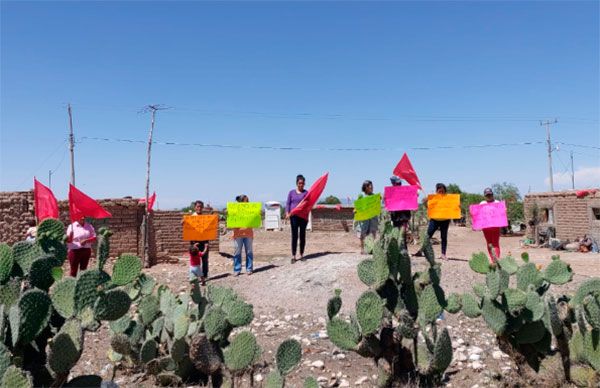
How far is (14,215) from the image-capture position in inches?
442

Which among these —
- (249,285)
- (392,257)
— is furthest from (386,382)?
(249,285)

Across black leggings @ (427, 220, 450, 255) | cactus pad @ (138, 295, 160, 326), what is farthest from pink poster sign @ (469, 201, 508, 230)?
cactus pad @ (138, 295, 160, 326)

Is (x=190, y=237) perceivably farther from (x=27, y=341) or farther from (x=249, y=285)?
(x=27, y=341)

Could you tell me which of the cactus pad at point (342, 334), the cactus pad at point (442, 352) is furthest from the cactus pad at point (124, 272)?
the cactus pad at point (442, 352)

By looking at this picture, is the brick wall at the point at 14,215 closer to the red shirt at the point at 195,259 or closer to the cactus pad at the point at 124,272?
the red shirt at the point at 195,259

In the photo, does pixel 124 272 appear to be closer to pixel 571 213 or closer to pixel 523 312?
pixel 523 312

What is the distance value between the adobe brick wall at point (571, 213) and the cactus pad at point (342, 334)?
14.6m

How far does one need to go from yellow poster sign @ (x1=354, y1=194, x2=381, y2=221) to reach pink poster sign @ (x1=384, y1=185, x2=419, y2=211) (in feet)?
0.49

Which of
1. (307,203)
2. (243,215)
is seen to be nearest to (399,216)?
(307,203)

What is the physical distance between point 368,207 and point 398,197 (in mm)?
531

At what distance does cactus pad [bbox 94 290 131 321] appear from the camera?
2.71 meters

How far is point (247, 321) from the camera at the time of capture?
152 inches

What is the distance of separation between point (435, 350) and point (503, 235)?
2135 cm

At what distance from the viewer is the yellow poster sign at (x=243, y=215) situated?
27.5 ft
